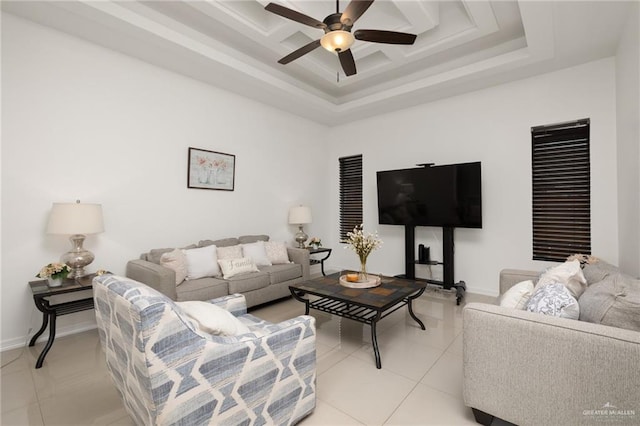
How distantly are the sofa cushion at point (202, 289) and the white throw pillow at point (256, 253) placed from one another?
2.10ft

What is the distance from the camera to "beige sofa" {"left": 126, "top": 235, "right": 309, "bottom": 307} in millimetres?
2867

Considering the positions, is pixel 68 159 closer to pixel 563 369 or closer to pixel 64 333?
pixel 64 333

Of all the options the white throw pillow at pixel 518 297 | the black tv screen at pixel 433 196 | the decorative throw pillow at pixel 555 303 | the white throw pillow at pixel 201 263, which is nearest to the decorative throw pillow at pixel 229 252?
the white throw pillow at pixel 201 263

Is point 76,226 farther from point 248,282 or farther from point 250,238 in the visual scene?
point 250,238

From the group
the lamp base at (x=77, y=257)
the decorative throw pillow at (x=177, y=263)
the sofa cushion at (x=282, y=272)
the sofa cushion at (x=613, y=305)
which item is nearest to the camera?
the sofa cushion at (x=613, y=305)

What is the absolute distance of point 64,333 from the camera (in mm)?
2914

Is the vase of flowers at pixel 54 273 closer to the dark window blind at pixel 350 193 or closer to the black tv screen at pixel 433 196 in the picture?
the black tv screen at pixel 433 196

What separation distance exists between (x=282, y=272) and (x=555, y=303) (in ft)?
9.54

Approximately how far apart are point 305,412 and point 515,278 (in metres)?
2.17

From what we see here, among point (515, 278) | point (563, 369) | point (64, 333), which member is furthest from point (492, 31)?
point (64, 333)

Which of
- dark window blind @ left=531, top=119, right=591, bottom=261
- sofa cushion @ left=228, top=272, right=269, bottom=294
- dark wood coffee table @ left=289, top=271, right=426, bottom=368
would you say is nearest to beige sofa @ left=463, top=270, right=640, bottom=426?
dark wood coffee table @ left=289, top=271, right=426, bottom=368

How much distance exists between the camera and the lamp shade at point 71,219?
2.58 meters

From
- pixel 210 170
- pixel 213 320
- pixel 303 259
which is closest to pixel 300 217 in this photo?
pixel 303 259

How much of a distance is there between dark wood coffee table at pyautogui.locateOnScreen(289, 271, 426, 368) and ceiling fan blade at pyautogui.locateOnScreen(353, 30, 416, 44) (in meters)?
2.23
